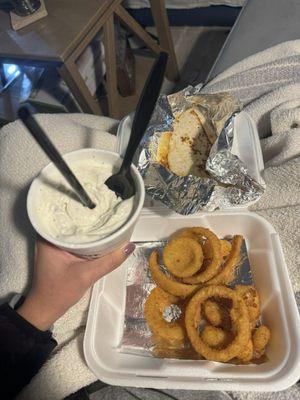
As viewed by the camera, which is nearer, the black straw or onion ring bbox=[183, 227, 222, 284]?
the black straw

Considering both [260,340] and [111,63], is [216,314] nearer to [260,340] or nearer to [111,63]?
[260,340]

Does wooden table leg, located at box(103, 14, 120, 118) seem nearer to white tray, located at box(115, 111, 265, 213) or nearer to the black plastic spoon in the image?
white tray, located at box(115, 111, 265, 213)

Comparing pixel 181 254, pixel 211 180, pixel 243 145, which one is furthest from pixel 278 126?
pixel 181 254

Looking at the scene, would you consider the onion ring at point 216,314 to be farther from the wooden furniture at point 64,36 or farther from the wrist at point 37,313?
the wooden furniture at point 64,36

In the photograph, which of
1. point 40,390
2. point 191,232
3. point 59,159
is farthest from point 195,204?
point 40,390

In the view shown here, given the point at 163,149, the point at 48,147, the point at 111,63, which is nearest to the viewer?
the point at 48,147

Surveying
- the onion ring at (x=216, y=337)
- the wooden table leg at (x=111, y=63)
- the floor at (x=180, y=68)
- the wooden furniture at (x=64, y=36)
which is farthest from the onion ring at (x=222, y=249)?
the floor at (x=180, y=68)

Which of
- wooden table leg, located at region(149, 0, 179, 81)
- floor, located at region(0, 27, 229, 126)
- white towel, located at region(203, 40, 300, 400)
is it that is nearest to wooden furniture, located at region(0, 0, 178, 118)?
wooden table leg, located at region(149, 0, 179, 81)
